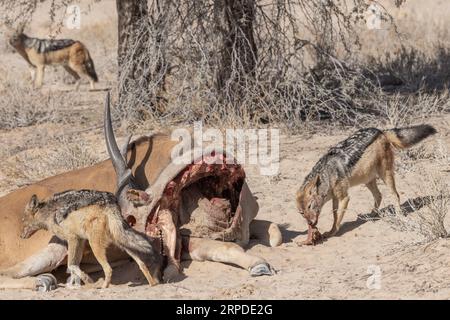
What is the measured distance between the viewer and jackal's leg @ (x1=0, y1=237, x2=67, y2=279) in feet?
25.7

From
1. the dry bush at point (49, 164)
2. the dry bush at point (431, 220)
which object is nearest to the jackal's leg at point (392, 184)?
the dry bush at point (431, 220)

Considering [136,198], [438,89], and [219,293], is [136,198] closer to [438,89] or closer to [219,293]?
[219,293]

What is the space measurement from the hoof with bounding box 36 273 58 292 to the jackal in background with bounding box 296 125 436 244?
2274 mm

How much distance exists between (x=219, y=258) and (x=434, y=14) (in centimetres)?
1599

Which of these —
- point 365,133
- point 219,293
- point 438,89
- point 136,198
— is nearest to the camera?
point 219,293

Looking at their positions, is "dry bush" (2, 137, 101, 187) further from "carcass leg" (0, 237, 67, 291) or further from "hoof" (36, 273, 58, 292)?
"hoof" (36, 273, 58, 292)

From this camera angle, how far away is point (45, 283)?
759cm

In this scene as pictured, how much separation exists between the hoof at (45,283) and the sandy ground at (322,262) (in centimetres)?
10

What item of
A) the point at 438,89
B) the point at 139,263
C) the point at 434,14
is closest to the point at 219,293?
the point at 139,263

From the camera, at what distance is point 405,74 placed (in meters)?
16.3

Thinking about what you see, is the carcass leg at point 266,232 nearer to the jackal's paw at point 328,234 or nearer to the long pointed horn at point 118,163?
the jackal's paw at point 328,234

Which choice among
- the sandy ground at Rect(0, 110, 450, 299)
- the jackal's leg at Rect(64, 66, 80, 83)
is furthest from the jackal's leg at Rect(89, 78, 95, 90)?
the sandy ground at Rect(0, 110, 450, 299)

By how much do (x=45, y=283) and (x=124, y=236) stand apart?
0.73 m

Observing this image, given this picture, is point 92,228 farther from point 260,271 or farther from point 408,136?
point 408,136
